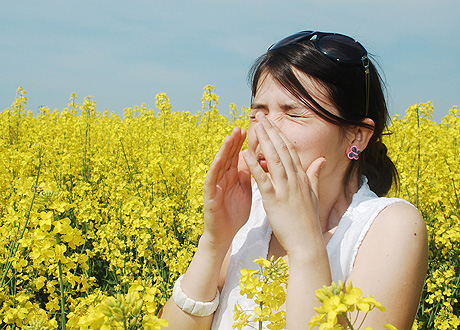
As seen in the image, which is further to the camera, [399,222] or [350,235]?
[350,235]

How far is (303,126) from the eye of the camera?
50.0 inches

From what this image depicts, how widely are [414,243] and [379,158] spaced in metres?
0.55

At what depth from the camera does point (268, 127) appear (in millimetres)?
1103

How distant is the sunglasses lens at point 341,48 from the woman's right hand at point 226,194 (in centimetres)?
36

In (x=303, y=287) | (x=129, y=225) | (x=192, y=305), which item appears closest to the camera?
(x=303, y=287)

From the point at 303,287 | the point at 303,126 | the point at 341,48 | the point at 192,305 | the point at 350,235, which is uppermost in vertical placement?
the point at 341,48

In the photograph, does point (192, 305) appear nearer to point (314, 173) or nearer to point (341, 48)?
point (314, 173)

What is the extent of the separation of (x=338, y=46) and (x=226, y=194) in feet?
1.86

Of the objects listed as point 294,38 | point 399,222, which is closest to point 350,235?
point 399,222

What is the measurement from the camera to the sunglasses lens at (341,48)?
4.36ft

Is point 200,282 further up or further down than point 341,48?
further down

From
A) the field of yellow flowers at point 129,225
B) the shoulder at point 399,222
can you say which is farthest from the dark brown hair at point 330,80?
the field of yellow flowers at point 129,225

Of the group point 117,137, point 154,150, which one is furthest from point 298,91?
point 117,137

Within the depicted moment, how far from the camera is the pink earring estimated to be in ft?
4.64
